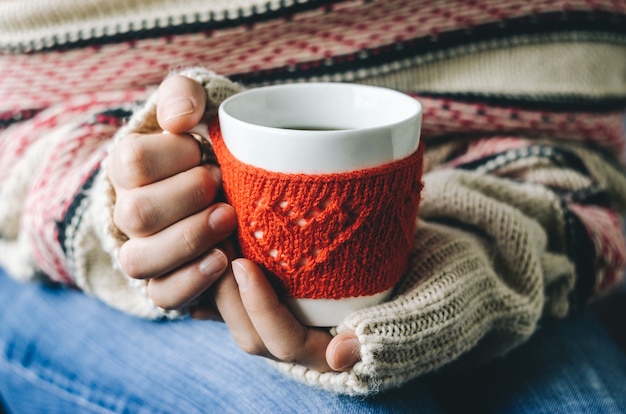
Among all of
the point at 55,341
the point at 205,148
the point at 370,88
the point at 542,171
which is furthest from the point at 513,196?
the point at 55,341

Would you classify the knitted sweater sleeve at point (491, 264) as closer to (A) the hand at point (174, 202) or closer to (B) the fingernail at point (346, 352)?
(B) the fingernail at point (346, 352)

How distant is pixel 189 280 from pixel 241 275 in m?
0.05

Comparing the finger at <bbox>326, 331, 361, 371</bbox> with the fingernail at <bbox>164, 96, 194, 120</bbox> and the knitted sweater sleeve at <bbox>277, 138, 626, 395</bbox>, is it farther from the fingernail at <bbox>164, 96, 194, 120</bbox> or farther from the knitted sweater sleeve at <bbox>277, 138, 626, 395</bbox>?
the fingernail at <bbox>164, 96, 194, 120</bbox>

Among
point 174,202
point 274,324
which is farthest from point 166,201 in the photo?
point 274,324

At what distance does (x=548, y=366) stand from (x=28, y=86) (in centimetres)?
69

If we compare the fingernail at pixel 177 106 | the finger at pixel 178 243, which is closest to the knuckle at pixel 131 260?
the finger at pixel 178 243

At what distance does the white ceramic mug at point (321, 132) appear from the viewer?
34 centimetres

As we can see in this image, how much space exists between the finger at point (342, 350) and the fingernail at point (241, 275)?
0.08m

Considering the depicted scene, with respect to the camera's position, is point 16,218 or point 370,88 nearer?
point 370,88

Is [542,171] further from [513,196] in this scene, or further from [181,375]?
[181,375]

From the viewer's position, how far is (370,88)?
0.45 m

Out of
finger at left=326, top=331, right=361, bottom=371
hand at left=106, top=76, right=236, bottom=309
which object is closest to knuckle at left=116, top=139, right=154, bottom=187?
hand at left=106, top=76, right=236, bottom=309

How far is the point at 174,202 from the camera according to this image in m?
0.41

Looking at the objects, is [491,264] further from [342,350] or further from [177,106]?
[177,106]
